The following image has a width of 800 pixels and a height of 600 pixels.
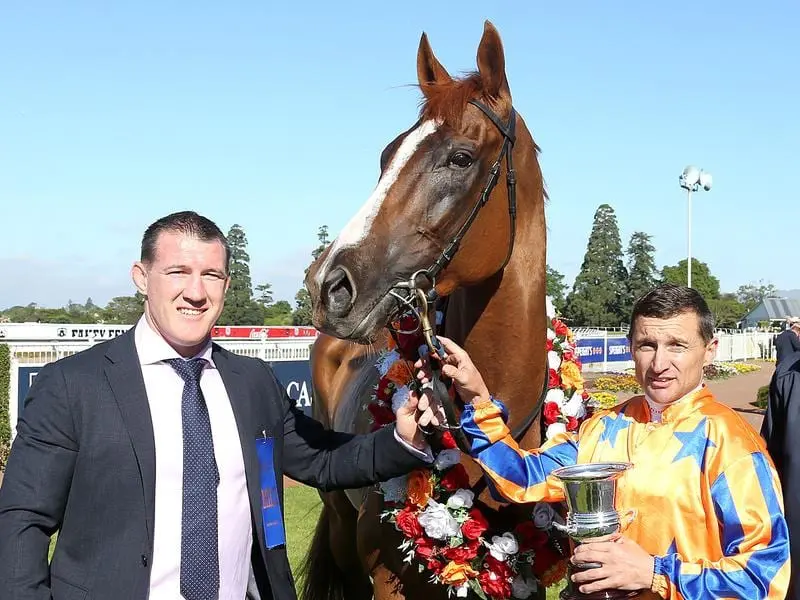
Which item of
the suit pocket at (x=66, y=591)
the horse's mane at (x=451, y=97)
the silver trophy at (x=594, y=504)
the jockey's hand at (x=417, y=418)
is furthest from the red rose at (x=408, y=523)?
the horse's mane at (x=451, y=97)

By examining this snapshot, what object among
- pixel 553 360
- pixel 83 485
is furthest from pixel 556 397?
pixel 83 485

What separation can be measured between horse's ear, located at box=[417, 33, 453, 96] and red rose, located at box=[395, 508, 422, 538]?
1.60m

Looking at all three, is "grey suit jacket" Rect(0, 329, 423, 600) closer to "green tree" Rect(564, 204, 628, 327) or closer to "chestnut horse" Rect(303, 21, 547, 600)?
"chestnut horse" Rect(303, 21, 547, 600)

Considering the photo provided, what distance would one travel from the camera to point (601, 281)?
55781 millimetres

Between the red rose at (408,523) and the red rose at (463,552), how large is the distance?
5.0 inches

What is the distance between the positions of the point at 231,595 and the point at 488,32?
1971mm

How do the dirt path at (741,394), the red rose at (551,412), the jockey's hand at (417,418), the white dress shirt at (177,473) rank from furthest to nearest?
the dirt path at (741,394) → the red rose at (551,412) → the jockey's hand at (417,418) → the white dress shirt at (177,473)

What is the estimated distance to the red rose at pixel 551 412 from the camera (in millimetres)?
2893

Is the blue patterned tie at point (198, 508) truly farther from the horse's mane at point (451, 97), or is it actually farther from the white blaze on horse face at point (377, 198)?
the horse's mane at point (451, 97)

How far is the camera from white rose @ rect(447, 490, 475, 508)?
2695 millimetres

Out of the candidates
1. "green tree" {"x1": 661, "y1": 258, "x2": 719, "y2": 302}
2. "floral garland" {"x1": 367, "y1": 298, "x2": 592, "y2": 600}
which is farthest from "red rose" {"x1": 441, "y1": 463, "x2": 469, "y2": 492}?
"green tree" {"x1": 661, "y1": 258, "x2": 719, "y2": 302}

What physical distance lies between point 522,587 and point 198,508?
129cm

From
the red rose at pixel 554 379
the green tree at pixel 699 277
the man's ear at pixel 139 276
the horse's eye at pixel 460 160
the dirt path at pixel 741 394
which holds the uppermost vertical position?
the green tree at pixel 699 277

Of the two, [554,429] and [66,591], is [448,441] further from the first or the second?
[66,591]
